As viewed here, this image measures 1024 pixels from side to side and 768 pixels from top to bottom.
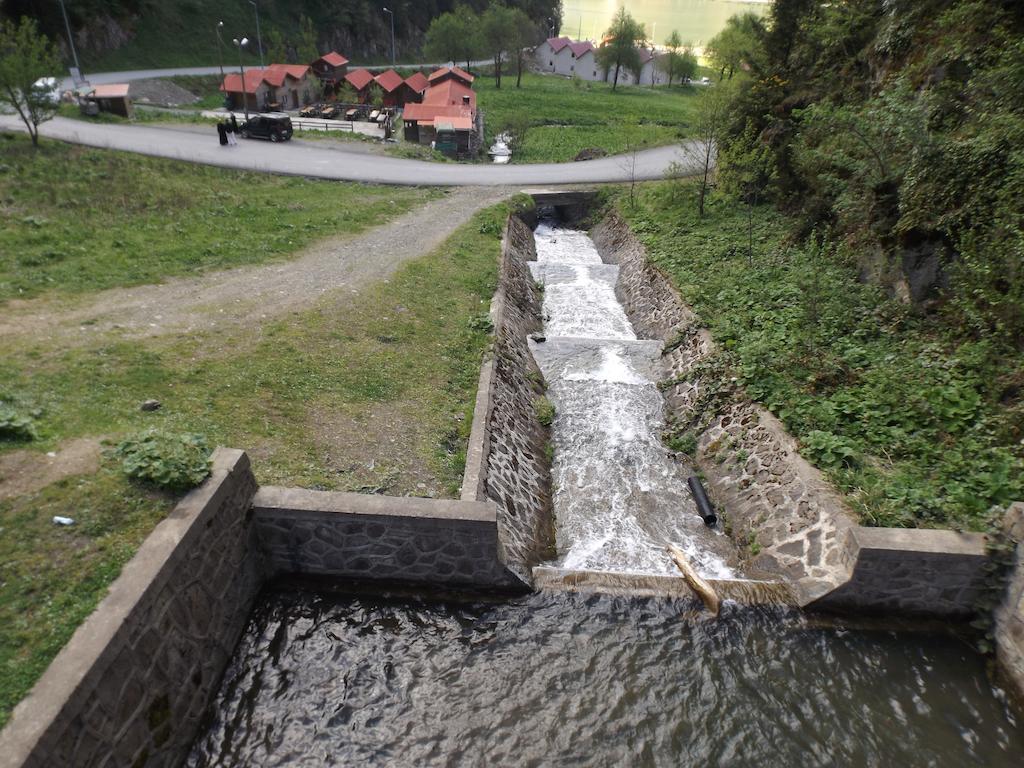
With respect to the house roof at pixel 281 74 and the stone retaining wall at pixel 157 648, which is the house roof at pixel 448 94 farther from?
the stone retaining wall at pixel 157 648

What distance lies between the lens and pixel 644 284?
22359 millimetres

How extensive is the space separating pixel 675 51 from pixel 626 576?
370 ft

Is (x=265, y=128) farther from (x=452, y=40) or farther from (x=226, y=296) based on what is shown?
(x=452, y=40)

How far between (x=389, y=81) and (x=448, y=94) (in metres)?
10.3

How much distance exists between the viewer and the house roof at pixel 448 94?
2036 inches

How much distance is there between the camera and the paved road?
30.0 meters

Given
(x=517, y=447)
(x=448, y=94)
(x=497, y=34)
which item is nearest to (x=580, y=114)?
(x=448, y=94)

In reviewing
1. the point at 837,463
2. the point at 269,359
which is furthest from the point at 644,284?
the point at 269,359

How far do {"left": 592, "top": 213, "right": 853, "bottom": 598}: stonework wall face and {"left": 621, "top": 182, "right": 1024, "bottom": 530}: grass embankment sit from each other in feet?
1.31

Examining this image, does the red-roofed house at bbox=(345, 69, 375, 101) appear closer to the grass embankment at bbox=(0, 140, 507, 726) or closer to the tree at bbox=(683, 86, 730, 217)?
the tree at bbox=(683, 86, 730, 217)

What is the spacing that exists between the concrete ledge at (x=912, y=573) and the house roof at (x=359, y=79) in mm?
63252

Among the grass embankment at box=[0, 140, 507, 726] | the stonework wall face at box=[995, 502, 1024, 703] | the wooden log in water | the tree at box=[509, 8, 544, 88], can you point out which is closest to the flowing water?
the wooden log in water

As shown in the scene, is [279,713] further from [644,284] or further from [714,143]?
[714,143]

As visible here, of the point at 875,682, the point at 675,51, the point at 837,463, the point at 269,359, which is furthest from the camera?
the point at 675,51
